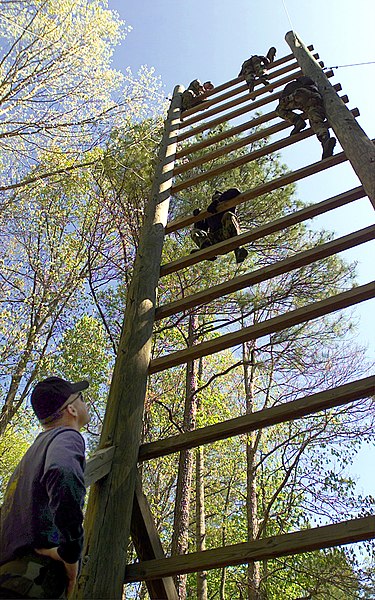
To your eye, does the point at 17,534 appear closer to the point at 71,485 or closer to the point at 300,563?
the point at 71,485

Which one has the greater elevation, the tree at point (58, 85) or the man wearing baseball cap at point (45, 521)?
the tree at point (58, 85)

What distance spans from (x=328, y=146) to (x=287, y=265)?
1.03 meters

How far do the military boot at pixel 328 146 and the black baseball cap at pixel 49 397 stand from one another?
186 cm

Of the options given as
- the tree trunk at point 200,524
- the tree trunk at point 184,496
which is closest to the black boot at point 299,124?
the tree trunk at point 184,496

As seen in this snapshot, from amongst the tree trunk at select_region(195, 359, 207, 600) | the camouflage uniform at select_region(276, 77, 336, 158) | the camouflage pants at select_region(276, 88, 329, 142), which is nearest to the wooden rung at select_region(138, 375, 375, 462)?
the camouflage uniform at select_region(276, 77, 336, 158)

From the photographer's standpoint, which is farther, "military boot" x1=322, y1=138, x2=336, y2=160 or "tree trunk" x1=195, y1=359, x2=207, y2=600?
"tree trunk" x1=195, y1=359, x2=207, y2=600

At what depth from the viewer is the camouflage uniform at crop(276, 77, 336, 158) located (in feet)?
8.42

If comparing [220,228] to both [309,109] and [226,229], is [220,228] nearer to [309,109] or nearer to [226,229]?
[226,229]

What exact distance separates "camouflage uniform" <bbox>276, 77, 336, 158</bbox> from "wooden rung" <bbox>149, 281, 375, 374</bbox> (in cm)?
120

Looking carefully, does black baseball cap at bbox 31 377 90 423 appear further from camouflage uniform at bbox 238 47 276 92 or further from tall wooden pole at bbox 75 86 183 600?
camouflage uniform at bbox 238 47 276 92

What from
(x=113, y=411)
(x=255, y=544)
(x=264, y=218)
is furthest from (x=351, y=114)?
(x=264, y=218)

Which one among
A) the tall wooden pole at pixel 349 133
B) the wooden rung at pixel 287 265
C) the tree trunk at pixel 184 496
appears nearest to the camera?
the wooden rung at pixel 287 265

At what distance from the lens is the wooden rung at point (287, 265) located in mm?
1784

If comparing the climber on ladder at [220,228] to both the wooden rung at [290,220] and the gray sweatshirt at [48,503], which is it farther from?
the gray sweatshirt at [48,503]
